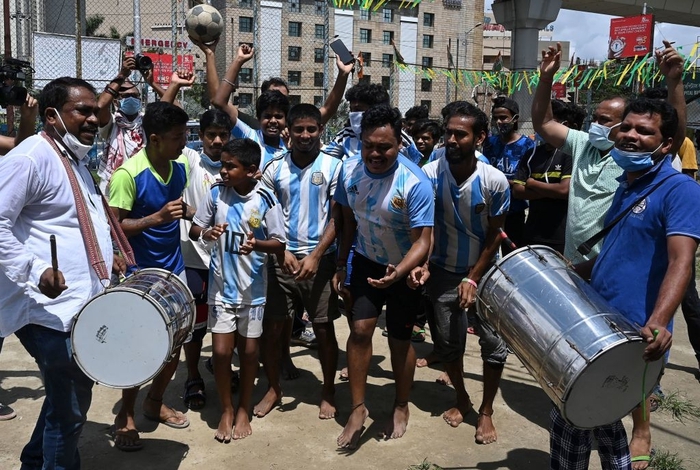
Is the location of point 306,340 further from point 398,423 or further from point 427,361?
point 398,423

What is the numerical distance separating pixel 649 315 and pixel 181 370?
372 centimetres

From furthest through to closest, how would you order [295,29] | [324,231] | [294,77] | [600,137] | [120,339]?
[294,77] < [295,29] < [324,231] < [600,137] < [120,339]

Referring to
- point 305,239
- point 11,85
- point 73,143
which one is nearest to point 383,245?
point 305,239

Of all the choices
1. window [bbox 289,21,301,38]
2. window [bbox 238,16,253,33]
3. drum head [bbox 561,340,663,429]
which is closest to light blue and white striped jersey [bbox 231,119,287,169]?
drum head [bbox 561,340,663,429]

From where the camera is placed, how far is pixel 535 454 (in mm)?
4121

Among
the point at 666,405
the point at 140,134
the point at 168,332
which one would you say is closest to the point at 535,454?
the point at 666,405

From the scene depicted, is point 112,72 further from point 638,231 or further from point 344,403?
point 638,231

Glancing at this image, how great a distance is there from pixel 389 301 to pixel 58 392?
2.01m

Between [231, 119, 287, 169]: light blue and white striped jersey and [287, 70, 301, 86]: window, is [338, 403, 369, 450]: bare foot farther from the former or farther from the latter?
[287, 70, 301, 86]: window

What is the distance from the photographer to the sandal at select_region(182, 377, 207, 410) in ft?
15.5

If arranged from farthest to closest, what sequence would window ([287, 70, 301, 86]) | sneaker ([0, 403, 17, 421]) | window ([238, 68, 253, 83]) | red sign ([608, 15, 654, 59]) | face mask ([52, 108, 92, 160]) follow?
1. window ([238, 68, 253, 83])
2. window ([287, 70, 301, 86])
3. red sign ([608, 15, 654, 59])
4. sneaker ([0, 403, 17, 421])
5. face mask ([52, 108, 92, 160])

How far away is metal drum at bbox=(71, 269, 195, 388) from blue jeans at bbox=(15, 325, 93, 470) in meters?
0.10

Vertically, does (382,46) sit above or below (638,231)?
above

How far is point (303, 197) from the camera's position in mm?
4598
